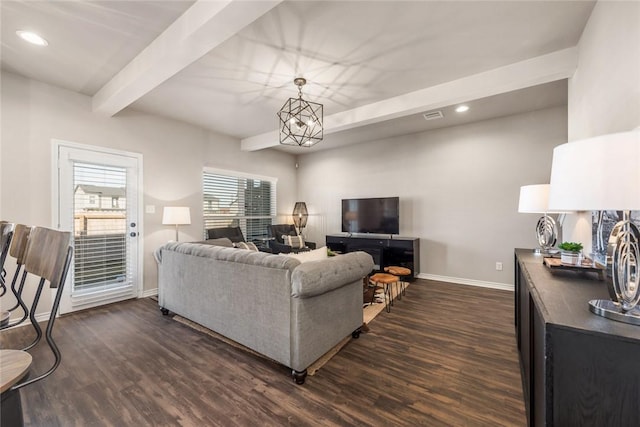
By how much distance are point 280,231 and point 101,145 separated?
330cm

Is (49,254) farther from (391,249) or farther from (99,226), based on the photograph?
(391,249)

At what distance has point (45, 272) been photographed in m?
1.06

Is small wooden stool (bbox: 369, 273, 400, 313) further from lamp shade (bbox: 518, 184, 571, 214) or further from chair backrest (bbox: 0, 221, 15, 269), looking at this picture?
chair backrest (bbox: 0, 221, 15, 269)

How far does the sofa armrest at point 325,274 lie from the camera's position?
6.14ft

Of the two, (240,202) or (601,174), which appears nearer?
(601,174)

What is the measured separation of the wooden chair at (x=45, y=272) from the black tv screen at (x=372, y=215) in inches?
180

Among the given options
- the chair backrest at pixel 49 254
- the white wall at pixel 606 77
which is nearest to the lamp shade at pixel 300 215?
the white wall at pixel 606 77

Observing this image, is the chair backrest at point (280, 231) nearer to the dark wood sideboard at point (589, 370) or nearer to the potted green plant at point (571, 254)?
the potted green plant at point (571, 254)

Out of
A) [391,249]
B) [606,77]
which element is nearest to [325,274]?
[606,77]

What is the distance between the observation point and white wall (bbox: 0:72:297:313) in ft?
9.41

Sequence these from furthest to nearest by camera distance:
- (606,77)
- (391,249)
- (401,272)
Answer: (391,249) → (401,272) → (606,77)

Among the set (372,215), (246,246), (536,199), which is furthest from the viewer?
(372,215)

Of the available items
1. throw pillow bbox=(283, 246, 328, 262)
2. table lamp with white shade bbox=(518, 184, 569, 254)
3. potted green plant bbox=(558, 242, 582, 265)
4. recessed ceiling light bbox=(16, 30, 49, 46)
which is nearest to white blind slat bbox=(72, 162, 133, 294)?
recessed ceiling light bbox=(16, 30, 49, 46)

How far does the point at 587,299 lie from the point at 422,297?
9.33 feet
